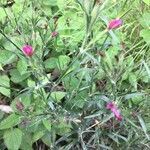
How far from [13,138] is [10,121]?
0.20ft

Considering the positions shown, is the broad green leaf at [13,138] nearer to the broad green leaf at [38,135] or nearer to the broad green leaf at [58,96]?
the broad green leaf at [38,135]

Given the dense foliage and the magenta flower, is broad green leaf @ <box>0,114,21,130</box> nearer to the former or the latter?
the dense foliage

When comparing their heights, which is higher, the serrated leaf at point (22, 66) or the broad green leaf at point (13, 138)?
the serrated leaf at point (22, 66)

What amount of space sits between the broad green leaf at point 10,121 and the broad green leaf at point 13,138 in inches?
1.1

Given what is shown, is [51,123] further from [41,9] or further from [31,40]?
[41,9]

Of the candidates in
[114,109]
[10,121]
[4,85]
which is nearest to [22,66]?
[4,85]

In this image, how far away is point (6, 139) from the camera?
1.65 m

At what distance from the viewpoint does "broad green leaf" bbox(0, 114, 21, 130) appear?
5.39 feet

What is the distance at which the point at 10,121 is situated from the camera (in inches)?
64.8

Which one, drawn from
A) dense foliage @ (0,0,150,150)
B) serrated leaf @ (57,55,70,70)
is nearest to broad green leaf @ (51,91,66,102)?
dense foliage @ (0,0,150,150)

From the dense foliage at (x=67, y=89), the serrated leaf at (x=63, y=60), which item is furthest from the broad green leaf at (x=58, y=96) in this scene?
the serrated leaf at (x=63, y=60)

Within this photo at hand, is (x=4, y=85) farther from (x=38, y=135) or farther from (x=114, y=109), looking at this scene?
(x=114, y=109)

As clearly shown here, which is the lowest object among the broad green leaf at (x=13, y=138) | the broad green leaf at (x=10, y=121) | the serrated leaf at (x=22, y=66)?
the broad green leaf at (x=13, y=138)

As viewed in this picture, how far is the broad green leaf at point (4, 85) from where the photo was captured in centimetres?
168
